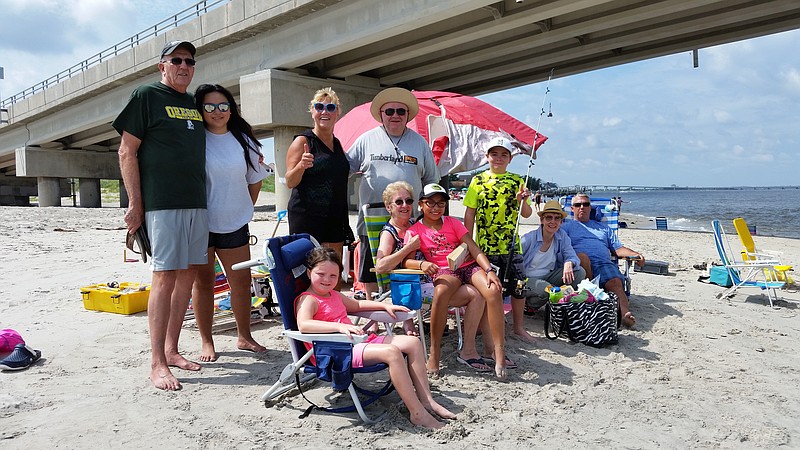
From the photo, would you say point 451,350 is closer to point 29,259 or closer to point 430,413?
point 430,413

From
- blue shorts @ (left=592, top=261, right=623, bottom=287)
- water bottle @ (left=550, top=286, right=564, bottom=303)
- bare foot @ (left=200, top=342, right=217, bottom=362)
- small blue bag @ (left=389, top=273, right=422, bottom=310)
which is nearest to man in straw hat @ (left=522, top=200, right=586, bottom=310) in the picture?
water bottle @ (left=550, top=286, right=564, bottom=303)

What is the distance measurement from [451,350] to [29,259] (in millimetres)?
7269

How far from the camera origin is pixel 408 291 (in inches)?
132

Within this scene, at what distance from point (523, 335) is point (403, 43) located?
12.4 metres

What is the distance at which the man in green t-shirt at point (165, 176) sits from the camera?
321 cm

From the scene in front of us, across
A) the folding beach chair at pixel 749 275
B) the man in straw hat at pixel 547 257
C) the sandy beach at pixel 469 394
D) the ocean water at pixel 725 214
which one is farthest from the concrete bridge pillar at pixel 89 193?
the folding beach chair at pixel 749 275

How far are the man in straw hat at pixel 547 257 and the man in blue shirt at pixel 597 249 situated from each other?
1.05 ft

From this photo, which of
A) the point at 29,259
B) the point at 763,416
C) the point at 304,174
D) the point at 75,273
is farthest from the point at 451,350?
the point at 29,259

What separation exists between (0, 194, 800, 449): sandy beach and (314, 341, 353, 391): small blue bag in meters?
0.24

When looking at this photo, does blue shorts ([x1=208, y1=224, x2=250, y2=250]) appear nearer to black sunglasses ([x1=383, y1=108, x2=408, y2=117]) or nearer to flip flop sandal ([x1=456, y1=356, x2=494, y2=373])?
black sunglasses ([x1=383, y1=108, x2=408, y2=117])

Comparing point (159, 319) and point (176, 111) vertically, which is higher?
point (176, 111)

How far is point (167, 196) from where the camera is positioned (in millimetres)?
3264

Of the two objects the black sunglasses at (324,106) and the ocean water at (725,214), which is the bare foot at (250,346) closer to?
the black sunglasses at (324,106)

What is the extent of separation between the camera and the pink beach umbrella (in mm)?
6297
